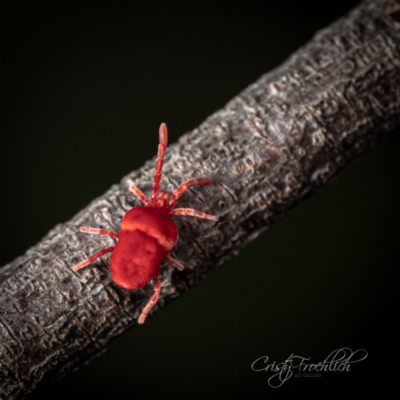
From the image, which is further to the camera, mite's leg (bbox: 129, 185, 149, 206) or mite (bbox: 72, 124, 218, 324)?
mite's leg (bbox: 129, 185, 149, 206)

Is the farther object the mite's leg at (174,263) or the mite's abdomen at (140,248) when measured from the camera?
the mite's leg at (174,263)

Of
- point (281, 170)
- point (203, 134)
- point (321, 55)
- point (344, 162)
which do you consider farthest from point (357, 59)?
point (203, 134)

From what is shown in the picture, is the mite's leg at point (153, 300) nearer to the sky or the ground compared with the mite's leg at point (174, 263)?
nearer to the ground

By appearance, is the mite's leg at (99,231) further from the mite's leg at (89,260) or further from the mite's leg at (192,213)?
the mite's leg at (192,213)

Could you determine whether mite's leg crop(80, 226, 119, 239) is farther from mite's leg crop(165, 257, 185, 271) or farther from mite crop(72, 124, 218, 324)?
mite's leg crop(165, 257, 185, 271)

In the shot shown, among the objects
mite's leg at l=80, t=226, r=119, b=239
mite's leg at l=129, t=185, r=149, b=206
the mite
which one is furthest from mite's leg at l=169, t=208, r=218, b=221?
mite's leg at l=80, t=226, r=119, b=239

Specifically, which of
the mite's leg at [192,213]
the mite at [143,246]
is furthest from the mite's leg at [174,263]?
the mite's leg at [192,213]

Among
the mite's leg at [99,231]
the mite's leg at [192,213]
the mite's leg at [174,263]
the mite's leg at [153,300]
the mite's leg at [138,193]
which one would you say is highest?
the mite's leg at [138,193]

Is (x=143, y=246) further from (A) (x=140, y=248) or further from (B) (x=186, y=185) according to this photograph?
(B) (x=186, y=185)
